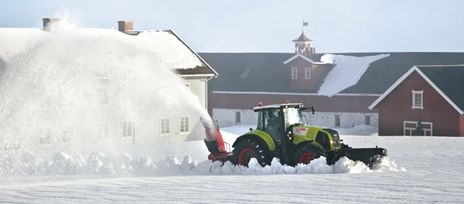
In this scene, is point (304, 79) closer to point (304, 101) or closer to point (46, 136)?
point (304, 101)

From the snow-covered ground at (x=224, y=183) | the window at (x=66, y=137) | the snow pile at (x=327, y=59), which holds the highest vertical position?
the snow pile at (x=327, y=59)

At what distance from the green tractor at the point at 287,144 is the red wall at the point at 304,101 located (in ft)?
134

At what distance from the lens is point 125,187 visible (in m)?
19.2

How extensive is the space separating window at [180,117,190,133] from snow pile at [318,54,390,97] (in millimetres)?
20714

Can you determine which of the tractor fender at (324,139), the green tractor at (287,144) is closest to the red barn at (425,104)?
the green tractor at (287,144)

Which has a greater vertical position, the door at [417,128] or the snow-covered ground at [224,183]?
the door at [417,128]

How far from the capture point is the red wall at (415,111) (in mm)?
51406

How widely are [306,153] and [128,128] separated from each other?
868 inches

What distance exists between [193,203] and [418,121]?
37350 millimetres

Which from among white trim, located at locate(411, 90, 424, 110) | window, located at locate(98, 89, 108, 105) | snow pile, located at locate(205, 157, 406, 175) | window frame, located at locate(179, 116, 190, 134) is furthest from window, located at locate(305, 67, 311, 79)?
snow pile, located at locate(205, 157, 406, 175)

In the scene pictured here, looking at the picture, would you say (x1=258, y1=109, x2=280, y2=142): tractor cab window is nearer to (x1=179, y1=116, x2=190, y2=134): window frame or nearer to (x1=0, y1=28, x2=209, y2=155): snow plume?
(x1=0, y1=28, x2=209, y2=155): snow plume

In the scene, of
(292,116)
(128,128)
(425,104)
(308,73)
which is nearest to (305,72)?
(308,73)

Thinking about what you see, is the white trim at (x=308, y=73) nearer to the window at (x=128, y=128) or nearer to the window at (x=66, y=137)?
the window at (x=128, y=128)

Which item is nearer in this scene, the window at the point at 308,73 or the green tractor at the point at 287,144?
the green tractor at the point at 287,144
